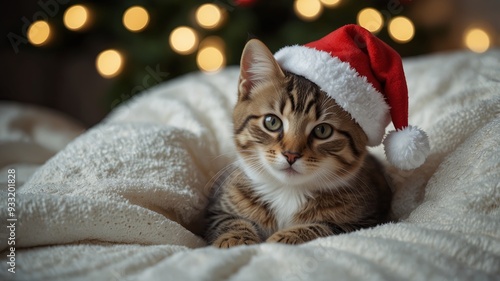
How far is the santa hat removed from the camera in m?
1.04

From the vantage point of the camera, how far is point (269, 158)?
41.5 inches

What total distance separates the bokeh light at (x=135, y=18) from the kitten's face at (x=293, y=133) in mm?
1223

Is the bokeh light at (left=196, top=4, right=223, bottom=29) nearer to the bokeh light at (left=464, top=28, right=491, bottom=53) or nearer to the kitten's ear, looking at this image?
the kitten's ear

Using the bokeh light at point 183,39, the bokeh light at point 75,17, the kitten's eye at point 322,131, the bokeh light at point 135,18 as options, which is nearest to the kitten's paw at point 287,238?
the kitten's eye at point 322,131

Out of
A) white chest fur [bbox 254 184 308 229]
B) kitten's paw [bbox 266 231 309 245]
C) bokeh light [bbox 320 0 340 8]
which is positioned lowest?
kitten's paw [bbox 266 231 309 245]

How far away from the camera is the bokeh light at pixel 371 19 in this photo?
5.97 ft

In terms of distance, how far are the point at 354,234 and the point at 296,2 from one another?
1.39 metres

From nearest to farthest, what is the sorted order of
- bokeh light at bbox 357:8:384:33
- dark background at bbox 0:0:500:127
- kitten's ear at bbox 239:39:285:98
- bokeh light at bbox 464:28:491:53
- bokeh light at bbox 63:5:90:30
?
1. kitten's ear at bbox 239:39:285:98
2. bokeh light at bbox 357:8:384:33
3. dark background at bbox 0:0:500:127
4. bokeh light at bbox 63:5:90:30
5. bokeh light at bbox 464:28:491:53

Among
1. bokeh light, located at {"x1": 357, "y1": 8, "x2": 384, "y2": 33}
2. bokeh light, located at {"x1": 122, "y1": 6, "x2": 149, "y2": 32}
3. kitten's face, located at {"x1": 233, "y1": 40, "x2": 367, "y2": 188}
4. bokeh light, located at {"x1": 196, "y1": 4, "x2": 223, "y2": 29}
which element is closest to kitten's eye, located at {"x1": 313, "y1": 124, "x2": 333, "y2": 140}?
kitten's face, located at {"x1": 233, "y1": 40, "x2": 367, "y2": 188}

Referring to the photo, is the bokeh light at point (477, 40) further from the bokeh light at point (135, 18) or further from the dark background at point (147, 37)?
the bokeh light at point (135, 18)

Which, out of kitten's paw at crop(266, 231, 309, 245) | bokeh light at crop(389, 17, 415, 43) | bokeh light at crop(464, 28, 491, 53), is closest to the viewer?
kitten's paw at crop(266, 231, 309, 245)

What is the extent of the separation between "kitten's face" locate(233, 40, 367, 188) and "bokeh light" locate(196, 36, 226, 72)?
1.05 m

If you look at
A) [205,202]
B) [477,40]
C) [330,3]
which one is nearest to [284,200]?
[205,202]

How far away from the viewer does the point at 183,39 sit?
2141mm
